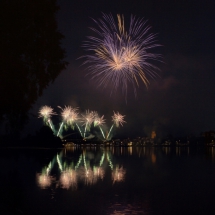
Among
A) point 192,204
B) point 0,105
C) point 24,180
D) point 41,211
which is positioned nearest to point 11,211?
point 41,211

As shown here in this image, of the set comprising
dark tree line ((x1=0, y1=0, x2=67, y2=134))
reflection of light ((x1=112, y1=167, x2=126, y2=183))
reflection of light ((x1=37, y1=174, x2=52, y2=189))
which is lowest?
reflection of light ((x1=37, y1=174, x2=52, y2=189))

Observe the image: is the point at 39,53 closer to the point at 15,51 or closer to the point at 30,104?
the point at 15,51

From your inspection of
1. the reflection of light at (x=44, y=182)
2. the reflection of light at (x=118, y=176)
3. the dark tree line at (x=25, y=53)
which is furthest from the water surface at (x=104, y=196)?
the dark tree line at (x=25, y=53)

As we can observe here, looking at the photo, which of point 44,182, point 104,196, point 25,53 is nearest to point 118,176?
point 44,182

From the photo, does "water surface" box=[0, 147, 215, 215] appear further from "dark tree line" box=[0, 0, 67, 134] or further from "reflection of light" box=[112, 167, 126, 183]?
"dark tree line" box=[0, 0, 67, 134]

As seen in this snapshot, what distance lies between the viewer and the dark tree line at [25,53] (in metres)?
12.8

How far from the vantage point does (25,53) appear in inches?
540

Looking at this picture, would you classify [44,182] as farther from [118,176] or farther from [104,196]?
[118,176]

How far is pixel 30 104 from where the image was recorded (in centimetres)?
A: 1463

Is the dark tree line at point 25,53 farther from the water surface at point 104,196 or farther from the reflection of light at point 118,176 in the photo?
the reflection of light at point 118,176

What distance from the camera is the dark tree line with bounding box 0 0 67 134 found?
1282 cm

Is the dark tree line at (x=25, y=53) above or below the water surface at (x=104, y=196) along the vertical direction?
above

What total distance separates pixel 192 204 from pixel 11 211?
6772 millimetres

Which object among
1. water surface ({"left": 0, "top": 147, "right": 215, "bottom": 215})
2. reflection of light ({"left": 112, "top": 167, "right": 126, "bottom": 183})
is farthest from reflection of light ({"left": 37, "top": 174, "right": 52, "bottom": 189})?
reflection of light ({"left": 112, "top": 167, "right": 126, "bottom": 183})
